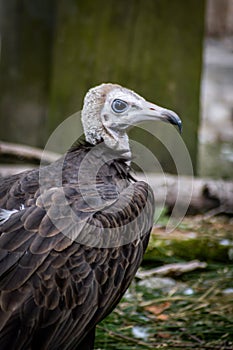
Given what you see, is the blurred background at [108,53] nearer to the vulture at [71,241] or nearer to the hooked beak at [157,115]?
the hooked beak at [157,115]

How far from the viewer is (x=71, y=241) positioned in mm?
3252

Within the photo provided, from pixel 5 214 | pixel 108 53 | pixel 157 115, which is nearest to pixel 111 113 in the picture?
pixel 157 115

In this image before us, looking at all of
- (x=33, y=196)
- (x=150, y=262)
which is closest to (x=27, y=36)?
(x=150, y=262)

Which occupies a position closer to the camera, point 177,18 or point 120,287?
point 120,287

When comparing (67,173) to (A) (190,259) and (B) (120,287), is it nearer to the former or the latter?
(B) (120,287)

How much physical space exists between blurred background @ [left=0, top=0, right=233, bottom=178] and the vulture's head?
2949mm

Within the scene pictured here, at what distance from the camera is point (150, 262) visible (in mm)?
5109

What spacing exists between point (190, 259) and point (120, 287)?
1.74m

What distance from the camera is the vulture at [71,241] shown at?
123 inches

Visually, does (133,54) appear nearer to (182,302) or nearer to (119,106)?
(182,302)

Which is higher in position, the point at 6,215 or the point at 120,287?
the point at 6,215

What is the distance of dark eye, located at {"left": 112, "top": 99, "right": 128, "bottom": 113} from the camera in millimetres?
3824

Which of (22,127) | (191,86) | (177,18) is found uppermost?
(177,18)

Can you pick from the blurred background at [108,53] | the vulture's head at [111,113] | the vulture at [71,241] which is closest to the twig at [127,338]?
the vulture at [71,241]
